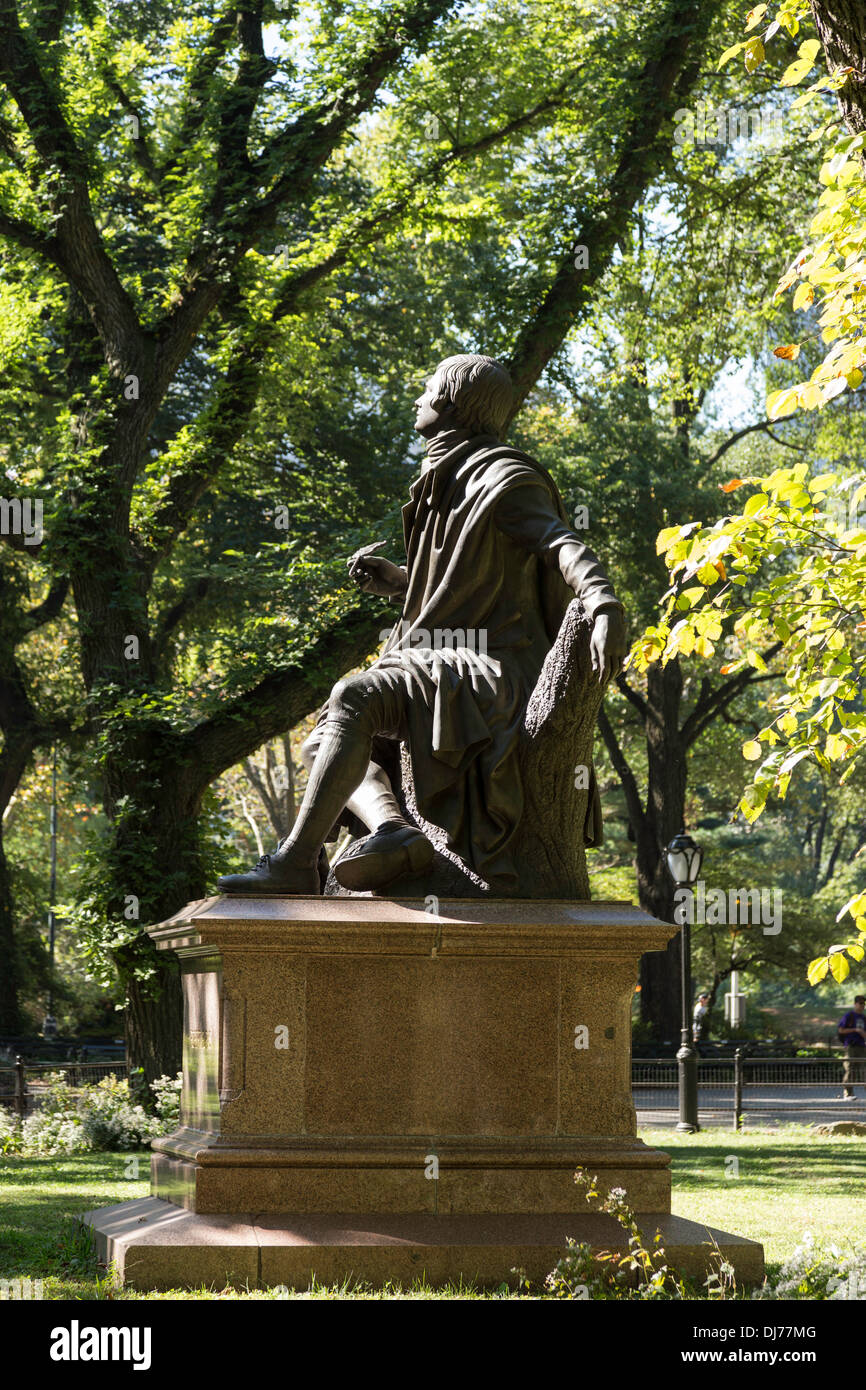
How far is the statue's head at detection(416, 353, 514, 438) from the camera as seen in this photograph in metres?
7.33

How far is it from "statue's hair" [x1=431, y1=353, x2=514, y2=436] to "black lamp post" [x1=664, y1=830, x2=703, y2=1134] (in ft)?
35.5

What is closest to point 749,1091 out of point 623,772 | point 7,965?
point 623,772

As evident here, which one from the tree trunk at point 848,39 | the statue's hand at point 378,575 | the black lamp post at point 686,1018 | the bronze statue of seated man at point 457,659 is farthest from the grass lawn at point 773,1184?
the tree trunk at point 848,39

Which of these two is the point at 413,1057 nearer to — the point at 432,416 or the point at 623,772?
the point at 432,416

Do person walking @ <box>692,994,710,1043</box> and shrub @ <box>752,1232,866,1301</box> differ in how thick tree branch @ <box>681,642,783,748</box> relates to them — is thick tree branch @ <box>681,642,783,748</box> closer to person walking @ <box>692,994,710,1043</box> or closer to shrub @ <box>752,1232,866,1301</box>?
person walking @ <box>692,994,710,1043</box>

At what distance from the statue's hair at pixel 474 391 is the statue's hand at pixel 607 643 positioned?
1671mm

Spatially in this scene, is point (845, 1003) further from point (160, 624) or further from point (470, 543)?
point (470, 543)

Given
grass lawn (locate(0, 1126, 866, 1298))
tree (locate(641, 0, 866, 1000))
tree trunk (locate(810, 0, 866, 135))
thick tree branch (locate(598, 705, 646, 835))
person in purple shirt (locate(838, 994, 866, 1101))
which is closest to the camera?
tree trunk (locate(810, 0, 866, 135))

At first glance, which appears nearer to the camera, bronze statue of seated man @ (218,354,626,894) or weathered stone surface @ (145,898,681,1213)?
weathered stone surface @ (145,898,681,1213)

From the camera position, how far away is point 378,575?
7645mm

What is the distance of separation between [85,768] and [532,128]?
9685 millimetres

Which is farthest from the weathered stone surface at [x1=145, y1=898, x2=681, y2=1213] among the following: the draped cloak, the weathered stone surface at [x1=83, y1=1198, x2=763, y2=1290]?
the draped cloak

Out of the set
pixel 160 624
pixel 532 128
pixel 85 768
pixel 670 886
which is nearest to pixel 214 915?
pixel 85 768

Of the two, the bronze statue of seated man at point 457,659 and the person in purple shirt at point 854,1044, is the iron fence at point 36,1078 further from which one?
the bronze statue of seated man at point 457,659
